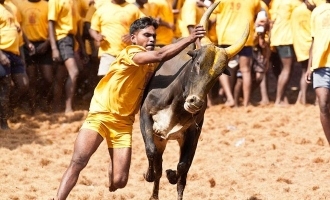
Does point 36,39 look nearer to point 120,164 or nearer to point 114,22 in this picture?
point 114,22

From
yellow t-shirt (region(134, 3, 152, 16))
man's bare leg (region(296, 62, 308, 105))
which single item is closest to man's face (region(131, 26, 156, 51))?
yellow t-shirt (region(134, 3, 152, 16))

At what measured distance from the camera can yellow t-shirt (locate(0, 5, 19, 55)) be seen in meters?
12.8

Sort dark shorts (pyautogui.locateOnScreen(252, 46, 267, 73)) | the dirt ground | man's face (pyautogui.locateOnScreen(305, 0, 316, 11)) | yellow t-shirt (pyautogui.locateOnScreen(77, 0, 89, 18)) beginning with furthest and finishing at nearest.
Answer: dark shorts (pyautogui.locateOnScreen(252, 46, 267, 73))
yellow t-shirt (pyautogui.locateOnScreen(77, 0, 89, 18))
man's face (pyautogui.locateOnScreen(305, 0, 316, 11))
the dirt ground

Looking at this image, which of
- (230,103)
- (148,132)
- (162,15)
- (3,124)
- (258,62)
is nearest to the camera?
(148,132)

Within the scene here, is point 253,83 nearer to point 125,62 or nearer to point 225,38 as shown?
point 225,38

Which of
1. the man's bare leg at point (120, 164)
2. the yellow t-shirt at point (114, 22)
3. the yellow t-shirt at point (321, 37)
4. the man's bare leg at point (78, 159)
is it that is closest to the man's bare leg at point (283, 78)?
the yellow t-shirt at point (114, 22)

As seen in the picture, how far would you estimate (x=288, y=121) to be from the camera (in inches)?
547

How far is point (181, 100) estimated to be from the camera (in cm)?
852

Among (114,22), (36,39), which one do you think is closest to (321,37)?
(114,22)

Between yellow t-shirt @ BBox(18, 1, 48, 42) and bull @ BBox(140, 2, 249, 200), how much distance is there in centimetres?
534

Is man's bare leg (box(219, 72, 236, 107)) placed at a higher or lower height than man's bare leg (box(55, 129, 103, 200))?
lower

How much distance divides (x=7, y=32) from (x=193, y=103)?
5.65 metres

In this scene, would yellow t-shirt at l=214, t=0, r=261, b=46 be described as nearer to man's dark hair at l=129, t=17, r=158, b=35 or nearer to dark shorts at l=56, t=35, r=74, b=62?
dark shorts at l=56, t=35, r=74, b=62

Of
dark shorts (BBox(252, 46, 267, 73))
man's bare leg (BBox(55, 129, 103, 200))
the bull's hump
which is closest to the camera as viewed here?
man's bare leg (BBox(55, 129, 103, 200))
